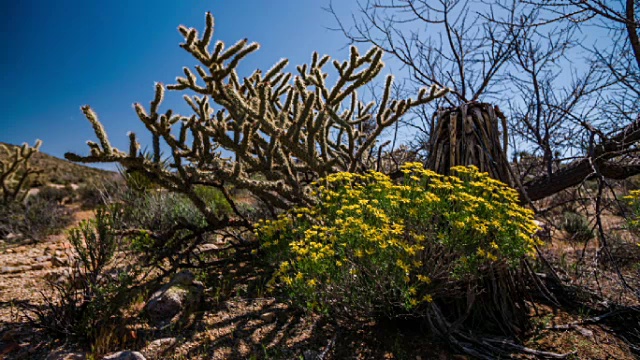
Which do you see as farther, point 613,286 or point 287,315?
point 613,286

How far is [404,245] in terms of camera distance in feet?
7.97

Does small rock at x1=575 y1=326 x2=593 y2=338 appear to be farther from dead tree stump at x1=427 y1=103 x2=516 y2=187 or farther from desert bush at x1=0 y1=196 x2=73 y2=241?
desert bush at x1=0 y1=196 x2=73 y2=241

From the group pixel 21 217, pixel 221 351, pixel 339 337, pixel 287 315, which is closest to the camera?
pixel 221 351

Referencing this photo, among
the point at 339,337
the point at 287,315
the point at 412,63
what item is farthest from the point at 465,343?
the point at 412,63

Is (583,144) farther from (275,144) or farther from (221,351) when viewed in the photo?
(221,351)

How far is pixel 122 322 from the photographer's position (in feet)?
9.71

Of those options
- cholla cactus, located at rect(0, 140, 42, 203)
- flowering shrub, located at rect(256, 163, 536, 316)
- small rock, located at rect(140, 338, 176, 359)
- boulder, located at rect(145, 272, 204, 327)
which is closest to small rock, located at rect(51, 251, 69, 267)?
boulder, located at rect(145, 272, 204, 327)

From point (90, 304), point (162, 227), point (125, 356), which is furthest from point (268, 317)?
point (162, 227)

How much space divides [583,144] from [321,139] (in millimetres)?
2981

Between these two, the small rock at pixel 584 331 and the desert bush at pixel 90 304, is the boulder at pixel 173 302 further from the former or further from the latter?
the small rock at pixel 584 331

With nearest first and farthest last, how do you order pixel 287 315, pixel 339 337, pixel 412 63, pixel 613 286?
pixel 339 337
pixel 287 315
pixel 613 286
pixel 412 63

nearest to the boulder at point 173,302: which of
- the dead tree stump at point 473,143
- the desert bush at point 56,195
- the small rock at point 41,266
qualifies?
the small rock at point 41,266

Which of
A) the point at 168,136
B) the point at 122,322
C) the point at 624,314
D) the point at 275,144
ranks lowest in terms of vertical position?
the point at 624,314

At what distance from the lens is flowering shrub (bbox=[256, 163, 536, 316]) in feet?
7.93
